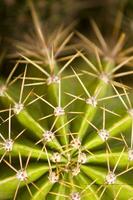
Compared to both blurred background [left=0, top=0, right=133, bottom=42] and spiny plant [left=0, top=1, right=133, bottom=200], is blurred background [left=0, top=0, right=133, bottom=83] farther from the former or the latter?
spiny plant [left=0, top=1, right=133, bottom=200]

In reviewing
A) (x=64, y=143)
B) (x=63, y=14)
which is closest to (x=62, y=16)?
(x=63, y=14)

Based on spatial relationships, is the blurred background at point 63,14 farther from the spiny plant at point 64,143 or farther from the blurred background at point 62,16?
the spiny plant at point 64,143

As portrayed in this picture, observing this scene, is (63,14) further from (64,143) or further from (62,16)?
(64,143)

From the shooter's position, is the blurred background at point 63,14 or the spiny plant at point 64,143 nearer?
the spiny plant at point 64,143

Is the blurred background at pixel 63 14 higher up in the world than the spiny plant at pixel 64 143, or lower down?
higher up

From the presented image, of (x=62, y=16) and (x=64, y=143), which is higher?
(x=62, y=16)

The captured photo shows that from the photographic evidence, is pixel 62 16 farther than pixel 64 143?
Yes

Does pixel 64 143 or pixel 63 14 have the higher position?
pixel 63 14

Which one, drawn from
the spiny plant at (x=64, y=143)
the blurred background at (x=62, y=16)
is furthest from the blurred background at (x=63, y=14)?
the spiny plant at (x=64, y=143)

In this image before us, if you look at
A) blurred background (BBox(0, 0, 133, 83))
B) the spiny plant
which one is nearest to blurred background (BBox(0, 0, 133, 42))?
blurred background (BBox(0, 0, 133, 83))
